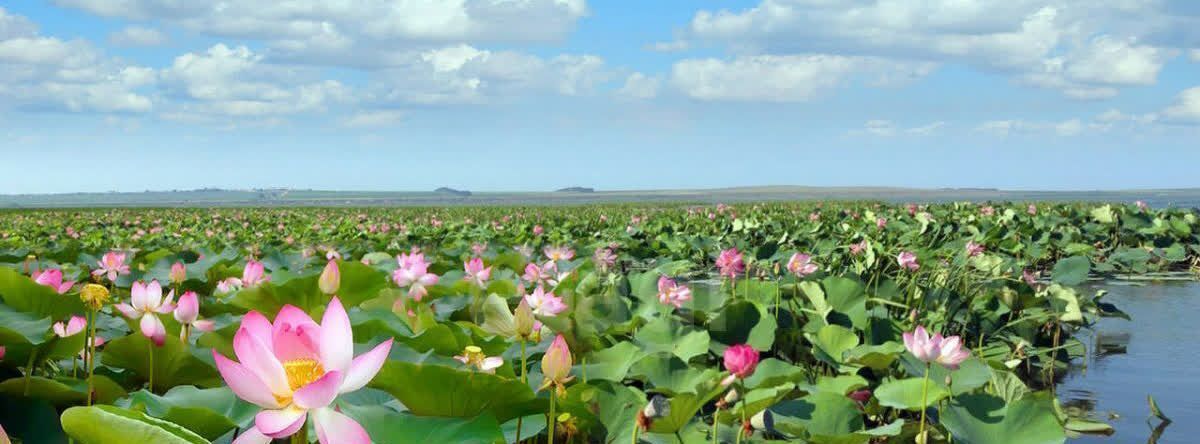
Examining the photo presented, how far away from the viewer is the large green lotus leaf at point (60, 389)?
1.91 metres

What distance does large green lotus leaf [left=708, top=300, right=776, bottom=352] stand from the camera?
3064mm

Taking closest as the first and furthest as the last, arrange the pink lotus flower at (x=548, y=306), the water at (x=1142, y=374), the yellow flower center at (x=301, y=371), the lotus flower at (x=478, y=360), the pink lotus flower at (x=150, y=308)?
1. the yellow flower center at (x=301, y=371)
2. the lotus flower at (x=478, y=360)
3. the pink lotus flower at (x=150, y=308)
4. the pink lotus flower at (x=548, y=306)
5. the water at (x=1142, y=374)

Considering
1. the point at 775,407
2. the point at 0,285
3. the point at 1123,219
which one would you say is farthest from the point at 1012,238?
the point at 0,285

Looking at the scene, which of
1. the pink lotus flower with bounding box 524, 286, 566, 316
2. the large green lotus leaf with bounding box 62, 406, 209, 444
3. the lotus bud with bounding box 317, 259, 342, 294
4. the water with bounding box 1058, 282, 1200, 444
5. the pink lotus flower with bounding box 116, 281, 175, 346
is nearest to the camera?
the large green lotus leaf with bounding box 62, 406, 209, 444

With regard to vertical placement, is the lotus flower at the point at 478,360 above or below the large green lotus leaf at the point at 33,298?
below

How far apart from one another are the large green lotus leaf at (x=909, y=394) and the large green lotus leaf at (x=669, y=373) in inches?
17.1

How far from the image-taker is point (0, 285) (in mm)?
2547

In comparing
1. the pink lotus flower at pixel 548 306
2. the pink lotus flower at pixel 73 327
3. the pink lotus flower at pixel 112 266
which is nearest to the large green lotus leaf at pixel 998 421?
the pink lotus flower at pixel 548 306

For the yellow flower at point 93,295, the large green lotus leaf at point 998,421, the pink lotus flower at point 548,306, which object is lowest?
the large green lotus leaf at point 998,421

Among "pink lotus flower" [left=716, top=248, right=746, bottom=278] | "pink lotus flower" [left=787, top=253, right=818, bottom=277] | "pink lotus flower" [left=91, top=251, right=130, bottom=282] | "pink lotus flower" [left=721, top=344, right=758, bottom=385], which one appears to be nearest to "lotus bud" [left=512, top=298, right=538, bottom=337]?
"pink lotus flower" [left=721, top=344, right=758, bottom=385]

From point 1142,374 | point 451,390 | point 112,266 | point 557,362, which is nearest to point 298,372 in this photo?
point 451,390

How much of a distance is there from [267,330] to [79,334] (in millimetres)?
1317

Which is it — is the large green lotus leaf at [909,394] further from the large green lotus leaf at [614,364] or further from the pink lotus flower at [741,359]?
the pink lotus flower at [741,359]

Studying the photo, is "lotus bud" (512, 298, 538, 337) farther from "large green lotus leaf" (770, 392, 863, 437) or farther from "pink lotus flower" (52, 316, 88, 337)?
"pink lotus flower" (52, 316, 88, 337)
